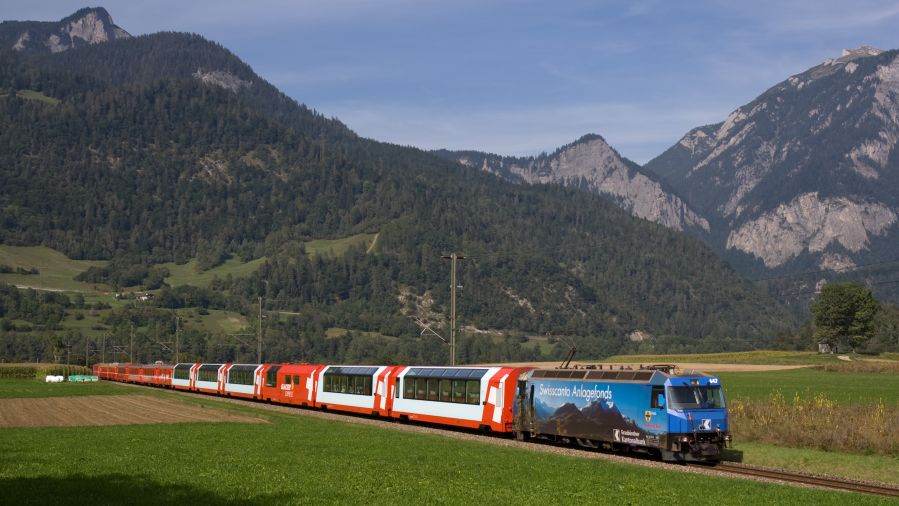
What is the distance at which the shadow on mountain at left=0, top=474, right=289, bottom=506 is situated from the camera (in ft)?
75.0

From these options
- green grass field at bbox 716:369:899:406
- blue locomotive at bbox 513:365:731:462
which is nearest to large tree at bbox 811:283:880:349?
green grass field at bbox 716:369:899:406

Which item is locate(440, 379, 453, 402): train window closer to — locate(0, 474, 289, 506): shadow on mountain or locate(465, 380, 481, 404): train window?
locate(465, 380, 481, 404): train window

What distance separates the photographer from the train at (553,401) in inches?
1453

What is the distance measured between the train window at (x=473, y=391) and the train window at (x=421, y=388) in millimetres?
4707

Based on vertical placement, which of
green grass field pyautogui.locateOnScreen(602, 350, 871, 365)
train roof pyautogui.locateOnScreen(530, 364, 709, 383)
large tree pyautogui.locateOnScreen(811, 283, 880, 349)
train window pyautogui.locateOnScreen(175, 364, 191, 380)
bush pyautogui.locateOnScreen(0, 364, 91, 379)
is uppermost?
large tree pyautogui.locateOnScreen(811, 283, 880, 349)

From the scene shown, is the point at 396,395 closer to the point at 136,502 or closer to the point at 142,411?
the point at 142,411

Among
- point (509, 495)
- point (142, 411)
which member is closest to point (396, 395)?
point (142, 411)

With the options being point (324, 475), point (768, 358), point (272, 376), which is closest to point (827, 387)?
point (272, 376)

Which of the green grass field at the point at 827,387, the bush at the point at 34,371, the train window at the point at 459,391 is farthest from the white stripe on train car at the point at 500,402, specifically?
the bush at the point at 34,371

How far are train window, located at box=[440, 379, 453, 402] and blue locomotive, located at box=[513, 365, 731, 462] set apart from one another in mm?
7703

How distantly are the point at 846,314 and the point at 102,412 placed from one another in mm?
137440

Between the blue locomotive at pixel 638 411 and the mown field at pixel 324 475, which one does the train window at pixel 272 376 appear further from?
the blue locomotive at pixel 638 411

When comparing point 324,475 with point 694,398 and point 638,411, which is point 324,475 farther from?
point 694,398

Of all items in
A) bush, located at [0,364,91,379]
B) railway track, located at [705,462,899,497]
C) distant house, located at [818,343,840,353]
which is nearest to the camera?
railway track, located at [705,462,899,497]
